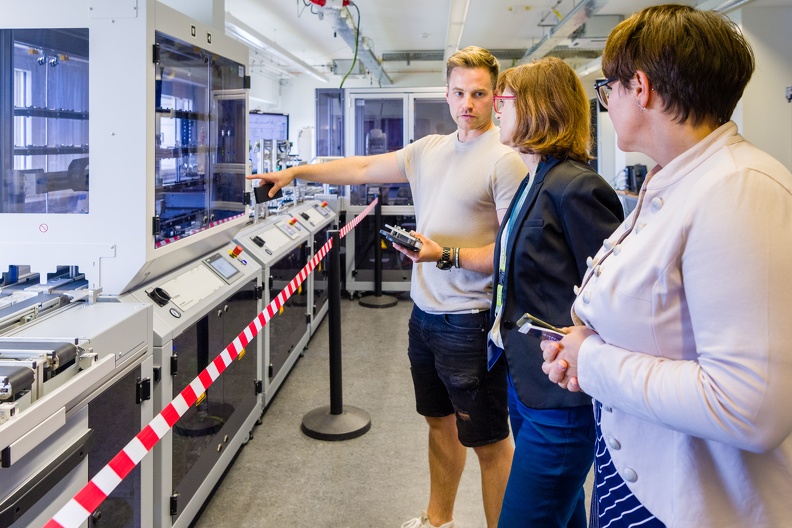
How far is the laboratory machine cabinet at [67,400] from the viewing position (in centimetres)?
121

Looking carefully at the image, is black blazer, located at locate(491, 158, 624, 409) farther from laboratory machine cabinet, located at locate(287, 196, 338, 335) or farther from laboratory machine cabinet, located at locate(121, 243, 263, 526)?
laboratory machine cabinet, located at locate(287, 196, 338, 335)

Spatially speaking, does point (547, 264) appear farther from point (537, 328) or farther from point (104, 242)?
point (104, 242)

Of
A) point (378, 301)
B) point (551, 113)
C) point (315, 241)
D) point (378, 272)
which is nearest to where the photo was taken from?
point (551, 113)

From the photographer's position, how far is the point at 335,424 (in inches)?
125

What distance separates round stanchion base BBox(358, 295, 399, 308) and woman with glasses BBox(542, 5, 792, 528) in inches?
187

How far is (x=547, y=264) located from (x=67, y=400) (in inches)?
40.4

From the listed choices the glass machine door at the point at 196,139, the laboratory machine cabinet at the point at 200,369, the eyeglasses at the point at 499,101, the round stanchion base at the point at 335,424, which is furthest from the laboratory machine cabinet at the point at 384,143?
the eyeglasses at the point at 499,101

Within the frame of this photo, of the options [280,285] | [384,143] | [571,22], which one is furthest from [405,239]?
[571,22]

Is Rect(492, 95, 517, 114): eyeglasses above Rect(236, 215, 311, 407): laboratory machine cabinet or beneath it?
above

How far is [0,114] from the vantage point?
1.86 meters

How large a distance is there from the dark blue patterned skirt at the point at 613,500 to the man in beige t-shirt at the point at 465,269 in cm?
77

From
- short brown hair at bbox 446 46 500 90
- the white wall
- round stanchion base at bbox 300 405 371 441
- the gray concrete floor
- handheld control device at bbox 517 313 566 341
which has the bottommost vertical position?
the gray concrete floor

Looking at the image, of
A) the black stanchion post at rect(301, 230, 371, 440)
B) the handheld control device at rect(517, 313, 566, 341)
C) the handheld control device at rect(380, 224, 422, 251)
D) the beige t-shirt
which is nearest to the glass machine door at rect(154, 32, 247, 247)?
the black stanchion post at rect(301, 230, 371, 440)

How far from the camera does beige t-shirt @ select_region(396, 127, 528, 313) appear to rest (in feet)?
6.00
